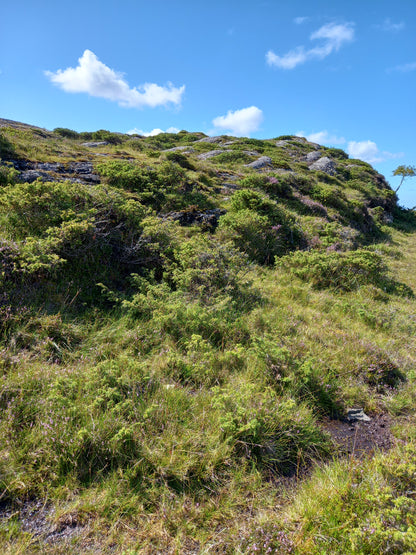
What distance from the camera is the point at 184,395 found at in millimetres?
3746

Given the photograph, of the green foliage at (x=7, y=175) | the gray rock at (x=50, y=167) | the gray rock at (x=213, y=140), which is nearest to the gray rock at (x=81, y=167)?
the gray rock at (x=50, y=167)

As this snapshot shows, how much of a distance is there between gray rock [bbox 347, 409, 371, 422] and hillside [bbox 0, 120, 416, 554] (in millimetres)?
26

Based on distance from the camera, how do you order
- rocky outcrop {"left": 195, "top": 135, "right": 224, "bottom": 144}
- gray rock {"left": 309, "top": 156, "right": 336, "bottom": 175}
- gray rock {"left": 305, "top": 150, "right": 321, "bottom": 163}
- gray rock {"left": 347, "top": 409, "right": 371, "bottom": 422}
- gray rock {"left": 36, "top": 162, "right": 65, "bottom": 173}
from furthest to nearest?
1. rocky outcrop {"left": 195, "top": 135, "right": 224, "bottom": 144}
2. gray rock {"left": 305, "top": 150, "right": 321, "bottom": 163}
3. gray rock {"left": 309, "top": 156, "right": 336, "bottom": 175}
4. gray rock {"left": 36, "top": 162, "right": 65, "bottom": 173}
5. gray rock {"left": 347, "top": 409, "right": 371, "bottom": 422}

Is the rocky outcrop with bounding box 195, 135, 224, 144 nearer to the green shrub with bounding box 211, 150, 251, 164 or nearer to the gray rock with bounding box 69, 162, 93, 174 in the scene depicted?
the green shrub with bounding box 211, 150, 251, 164

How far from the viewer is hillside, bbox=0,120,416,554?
2520mm

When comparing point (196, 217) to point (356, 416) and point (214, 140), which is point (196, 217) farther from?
point (214, 140)

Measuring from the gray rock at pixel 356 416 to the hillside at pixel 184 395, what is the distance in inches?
1.0

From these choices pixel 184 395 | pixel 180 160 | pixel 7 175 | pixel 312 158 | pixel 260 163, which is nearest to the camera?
pixel 184 395

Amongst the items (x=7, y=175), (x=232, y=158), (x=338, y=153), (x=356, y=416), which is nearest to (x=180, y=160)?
(x=7, y=175)

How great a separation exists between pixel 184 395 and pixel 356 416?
2.57m

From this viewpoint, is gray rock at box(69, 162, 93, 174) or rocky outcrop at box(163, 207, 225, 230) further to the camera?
gray rock at box(69, 162, 93, 174)

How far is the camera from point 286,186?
55.6 ft

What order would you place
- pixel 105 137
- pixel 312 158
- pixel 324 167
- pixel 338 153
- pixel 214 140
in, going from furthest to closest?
pixel 338 153, pixel 214 140, pixel 312 158, pixel 105 137, pixel 324 167

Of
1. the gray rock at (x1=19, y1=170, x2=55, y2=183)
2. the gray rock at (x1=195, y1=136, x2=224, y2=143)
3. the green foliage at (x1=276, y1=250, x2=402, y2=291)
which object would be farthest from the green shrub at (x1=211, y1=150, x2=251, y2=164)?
the gray rock at (x1=19, y1=170, x2=55, y2=183)
